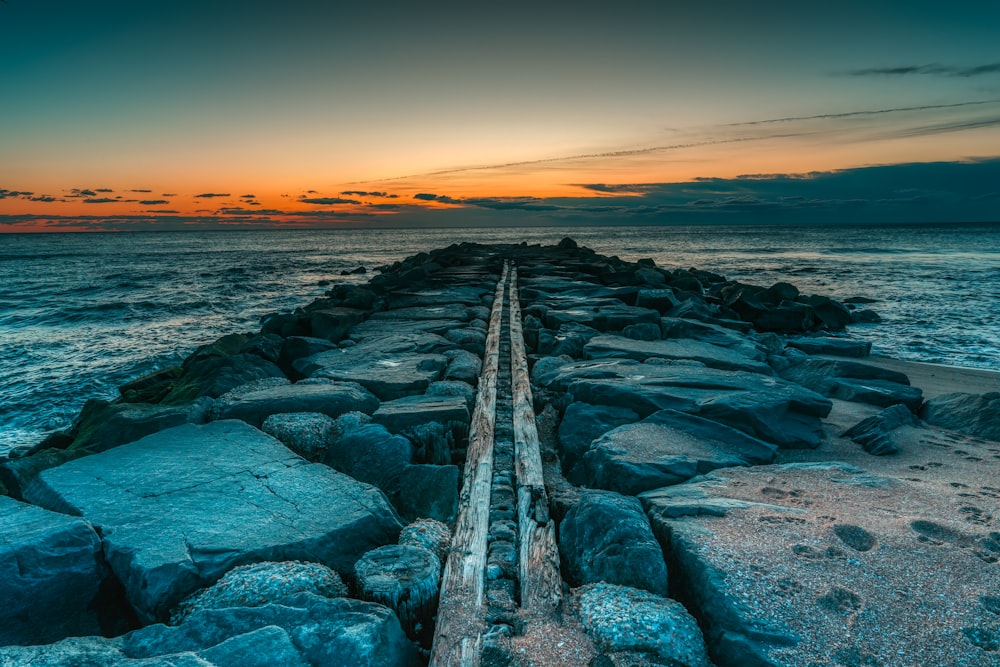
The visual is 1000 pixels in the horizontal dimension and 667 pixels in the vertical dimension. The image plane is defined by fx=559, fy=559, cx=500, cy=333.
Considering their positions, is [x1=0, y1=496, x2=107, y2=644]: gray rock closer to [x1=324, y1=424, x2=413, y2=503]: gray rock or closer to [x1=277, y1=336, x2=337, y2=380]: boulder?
[x1=324, y1=424, x2=413, y2=503]: gray rock

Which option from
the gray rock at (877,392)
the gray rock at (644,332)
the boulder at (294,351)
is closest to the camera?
the gray rock at (877,392)

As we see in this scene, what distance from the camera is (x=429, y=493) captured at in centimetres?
313

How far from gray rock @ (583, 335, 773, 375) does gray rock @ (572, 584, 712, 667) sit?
3.99 meters

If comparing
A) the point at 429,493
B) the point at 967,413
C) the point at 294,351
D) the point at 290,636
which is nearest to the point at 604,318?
the point at 294,351

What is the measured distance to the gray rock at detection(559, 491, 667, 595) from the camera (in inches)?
90.0

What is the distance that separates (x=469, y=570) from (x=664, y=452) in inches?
64.5

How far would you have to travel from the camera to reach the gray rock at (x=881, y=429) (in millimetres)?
3844

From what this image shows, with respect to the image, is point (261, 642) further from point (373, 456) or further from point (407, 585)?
point (373, 456)

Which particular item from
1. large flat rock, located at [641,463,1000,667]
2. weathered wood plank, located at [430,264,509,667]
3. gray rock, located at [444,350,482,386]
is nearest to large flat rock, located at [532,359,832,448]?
gray rock, located at [444,350,482,386]

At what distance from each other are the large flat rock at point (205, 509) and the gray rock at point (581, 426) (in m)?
1.35

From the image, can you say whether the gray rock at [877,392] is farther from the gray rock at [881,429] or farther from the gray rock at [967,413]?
the gray rock at [881,429]

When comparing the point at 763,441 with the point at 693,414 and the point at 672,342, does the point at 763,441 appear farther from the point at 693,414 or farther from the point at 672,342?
the point at 672,342

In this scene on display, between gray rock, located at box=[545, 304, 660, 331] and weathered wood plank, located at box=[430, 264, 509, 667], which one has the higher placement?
gray rock, located at box=[545, 304, 660, 331]

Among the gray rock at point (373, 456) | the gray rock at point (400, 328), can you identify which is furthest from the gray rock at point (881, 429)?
the gray rock at point (400, 328)
